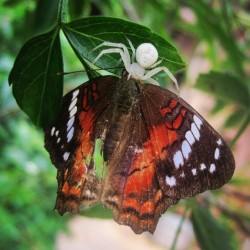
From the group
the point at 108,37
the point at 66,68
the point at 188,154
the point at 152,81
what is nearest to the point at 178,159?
the point at 188,154

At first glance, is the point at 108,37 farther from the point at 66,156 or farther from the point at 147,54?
the point at 66,156

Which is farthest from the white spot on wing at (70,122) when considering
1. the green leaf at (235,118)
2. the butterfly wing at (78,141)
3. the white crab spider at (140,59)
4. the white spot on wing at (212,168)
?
the green leaf at (235,118)

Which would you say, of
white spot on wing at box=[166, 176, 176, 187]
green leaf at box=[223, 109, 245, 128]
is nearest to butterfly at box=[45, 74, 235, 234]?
white spot on wing at box=[166, 176, 176, 187]

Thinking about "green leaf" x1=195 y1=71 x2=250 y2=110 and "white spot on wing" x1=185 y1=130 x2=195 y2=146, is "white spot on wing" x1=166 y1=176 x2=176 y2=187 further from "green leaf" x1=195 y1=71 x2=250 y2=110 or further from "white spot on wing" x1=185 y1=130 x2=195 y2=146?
"green leaf" x1=195 y1=71 x2=250 y2=110

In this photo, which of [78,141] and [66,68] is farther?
[66,68]

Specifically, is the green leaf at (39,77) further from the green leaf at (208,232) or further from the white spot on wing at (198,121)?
the green leaf at (208,232)

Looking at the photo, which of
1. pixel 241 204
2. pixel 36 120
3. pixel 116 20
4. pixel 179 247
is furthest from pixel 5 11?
pixel 179 247
